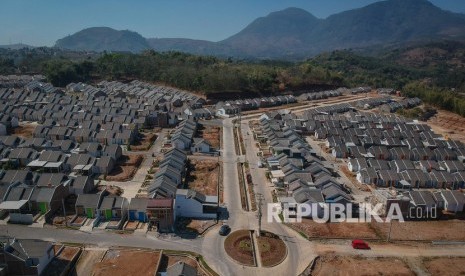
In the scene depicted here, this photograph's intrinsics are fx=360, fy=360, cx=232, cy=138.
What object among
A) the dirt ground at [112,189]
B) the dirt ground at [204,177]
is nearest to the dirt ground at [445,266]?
the dirt ground at [204,177]

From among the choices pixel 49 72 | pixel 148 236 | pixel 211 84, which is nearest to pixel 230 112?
pixel 211 84

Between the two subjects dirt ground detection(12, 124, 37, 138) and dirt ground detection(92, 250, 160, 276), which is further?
dirt ground detection(12, 124, 37, 138)

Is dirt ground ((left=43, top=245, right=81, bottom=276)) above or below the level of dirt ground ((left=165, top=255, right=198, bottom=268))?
above

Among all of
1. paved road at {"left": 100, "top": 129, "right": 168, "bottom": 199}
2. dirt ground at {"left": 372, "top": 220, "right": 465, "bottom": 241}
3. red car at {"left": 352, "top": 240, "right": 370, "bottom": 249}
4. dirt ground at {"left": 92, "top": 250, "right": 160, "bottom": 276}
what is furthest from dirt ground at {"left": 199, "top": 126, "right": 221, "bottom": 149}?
red car at {"left": 352, "top": 240, "right": 370, "bottom": 249}

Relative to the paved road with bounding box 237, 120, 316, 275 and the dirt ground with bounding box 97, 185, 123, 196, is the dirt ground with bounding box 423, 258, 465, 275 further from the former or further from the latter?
the dirt ground with bounding box 97, 185, 123, 196

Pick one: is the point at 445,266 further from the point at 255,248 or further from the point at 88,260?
the point at 88,260

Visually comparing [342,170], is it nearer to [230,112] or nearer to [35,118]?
[230,112]
